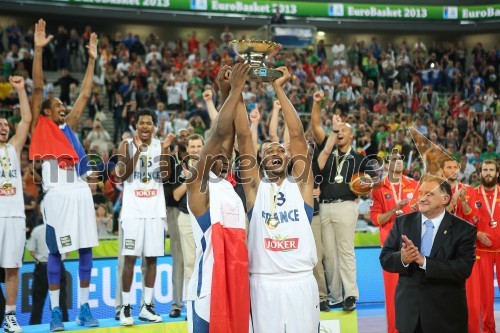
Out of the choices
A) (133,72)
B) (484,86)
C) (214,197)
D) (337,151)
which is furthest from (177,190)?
(484,86)

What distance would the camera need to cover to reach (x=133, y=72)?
68.8 feet

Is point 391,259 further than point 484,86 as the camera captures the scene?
No

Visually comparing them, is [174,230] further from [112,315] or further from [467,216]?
[467,216]

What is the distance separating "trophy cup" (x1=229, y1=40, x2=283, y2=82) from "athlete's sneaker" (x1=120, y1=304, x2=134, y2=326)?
3.34 m

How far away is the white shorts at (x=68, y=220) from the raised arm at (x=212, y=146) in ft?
8.42

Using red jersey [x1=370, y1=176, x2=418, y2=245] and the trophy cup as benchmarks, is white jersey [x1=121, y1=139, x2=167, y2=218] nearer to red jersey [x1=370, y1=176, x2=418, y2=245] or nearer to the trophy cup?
the trophy cup

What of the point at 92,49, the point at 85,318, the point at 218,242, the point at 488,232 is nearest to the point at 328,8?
the point at 488,232

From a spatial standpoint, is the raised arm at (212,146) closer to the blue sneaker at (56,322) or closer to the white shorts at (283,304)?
the white shorts at (283,304)

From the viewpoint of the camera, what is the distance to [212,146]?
548 cm

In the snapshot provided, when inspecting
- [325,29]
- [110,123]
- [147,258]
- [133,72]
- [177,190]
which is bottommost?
[147,258]

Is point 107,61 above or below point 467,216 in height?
above

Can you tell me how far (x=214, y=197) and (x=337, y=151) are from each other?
12.4ft

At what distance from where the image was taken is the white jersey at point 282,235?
558cm

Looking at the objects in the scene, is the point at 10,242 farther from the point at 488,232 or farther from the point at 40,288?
the point at 488,232
